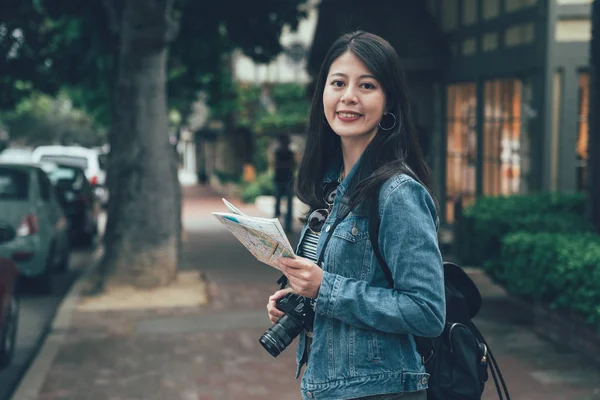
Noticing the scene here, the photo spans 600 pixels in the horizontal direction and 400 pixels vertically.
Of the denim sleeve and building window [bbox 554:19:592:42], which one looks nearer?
the denim sleeve

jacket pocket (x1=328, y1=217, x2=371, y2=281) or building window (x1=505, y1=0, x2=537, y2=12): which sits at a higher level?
building window (x1=505, y1=0, x2=537, y2=12)

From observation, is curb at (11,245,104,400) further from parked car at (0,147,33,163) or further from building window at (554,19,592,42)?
parked car at (0,147,33,163)

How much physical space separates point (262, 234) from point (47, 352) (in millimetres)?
5194

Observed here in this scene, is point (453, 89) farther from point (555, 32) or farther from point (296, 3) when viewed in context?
point (555, 32)

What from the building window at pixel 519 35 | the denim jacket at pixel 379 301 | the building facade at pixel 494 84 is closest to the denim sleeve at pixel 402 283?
the denim jacket at pixel 379 301

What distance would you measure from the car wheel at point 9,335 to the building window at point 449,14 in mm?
9515

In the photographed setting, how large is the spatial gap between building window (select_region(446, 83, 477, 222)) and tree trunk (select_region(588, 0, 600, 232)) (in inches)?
223

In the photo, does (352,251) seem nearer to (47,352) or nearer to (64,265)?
(47,352)

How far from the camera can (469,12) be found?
13492 mm

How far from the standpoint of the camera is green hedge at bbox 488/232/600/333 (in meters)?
6.14

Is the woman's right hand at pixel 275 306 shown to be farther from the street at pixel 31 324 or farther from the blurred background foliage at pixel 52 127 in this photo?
the blurred background foliage at pixel 52 127

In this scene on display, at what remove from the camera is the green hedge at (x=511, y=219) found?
7969 mm

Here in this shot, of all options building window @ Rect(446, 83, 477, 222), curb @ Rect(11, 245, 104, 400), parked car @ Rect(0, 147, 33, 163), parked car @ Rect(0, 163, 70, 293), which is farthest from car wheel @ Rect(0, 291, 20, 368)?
parked car @ Rect(0, 147, 33, 163)

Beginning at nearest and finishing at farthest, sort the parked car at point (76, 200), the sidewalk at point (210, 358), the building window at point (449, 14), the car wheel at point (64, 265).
Result: 1. the sidewalk at point (210, 358)
2. the car wheel at point (64, 265)
3. the building window at point (449, 14)
4. the parked car at point (76, 200)
